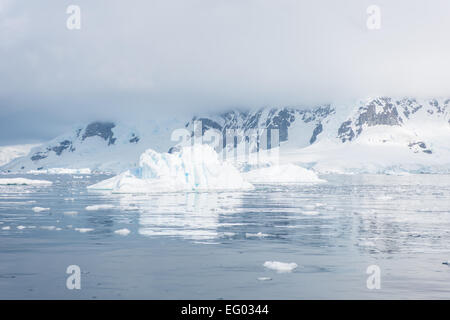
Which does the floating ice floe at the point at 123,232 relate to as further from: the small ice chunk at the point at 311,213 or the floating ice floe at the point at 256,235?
the small ice chunk at the point at 311,213

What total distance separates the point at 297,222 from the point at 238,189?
37.0 meters

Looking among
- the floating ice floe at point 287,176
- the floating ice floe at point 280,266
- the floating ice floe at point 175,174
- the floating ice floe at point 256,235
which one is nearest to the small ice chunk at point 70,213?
the floating ice floe at point 256,235

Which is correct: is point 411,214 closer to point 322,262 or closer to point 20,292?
point 322,262

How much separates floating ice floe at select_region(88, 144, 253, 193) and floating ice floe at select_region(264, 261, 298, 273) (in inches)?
1591

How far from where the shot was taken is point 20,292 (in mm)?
14617

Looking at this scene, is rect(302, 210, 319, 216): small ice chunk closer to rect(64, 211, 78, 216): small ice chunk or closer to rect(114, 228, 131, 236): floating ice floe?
rect(114, 228, 131, 236): floating ice floe

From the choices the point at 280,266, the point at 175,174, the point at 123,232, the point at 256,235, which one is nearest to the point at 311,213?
the point at 256,235

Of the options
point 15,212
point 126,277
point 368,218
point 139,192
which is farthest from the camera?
point 139,192

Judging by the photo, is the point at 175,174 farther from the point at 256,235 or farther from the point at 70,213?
the point at 256,235

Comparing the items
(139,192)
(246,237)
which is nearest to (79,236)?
(246,237)

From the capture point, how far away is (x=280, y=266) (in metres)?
17.7

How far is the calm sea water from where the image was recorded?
49.3 ft

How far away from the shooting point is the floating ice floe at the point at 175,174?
58.4 m
